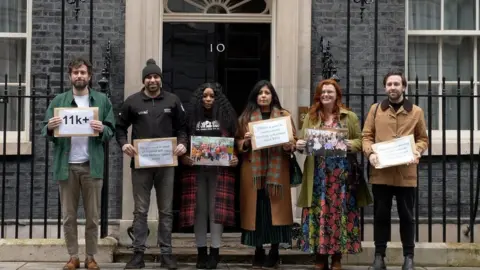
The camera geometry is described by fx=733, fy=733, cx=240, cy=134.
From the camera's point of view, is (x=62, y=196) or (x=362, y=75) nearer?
(x=62, y=196)

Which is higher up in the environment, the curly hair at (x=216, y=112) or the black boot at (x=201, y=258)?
the curly hair at (x=216, y=112)

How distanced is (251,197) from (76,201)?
63.7 inches

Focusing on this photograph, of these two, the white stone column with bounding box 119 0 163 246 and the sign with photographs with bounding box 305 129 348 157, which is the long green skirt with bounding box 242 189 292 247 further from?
the white stone column with bounding box 119 0 163 246

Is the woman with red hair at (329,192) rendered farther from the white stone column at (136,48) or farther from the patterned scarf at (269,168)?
the white stone column at (136,48)

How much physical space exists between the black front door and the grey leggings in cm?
173

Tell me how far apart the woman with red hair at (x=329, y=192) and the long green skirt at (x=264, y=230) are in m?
0.21

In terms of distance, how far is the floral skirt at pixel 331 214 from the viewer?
670cm

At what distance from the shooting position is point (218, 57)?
870 cm

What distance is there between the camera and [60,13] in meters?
8.38

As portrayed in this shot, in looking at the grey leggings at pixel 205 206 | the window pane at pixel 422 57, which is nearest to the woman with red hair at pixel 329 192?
the grey leggings at pixel 205 206

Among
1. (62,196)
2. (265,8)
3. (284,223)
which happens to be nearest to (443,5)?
(265,8)

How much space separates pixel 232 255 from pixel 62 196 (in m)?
1.88

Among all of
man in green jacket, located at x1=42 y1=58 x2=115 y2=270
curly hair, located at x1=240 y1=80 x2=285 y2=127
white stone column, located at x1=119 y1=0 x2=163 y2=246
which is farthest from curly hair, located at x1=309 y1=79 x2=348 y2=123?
white stone column, located at x1=119 y1=0 x2=163 y2=246

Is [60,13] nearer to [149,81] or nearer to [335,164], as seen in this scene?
[149,81]
